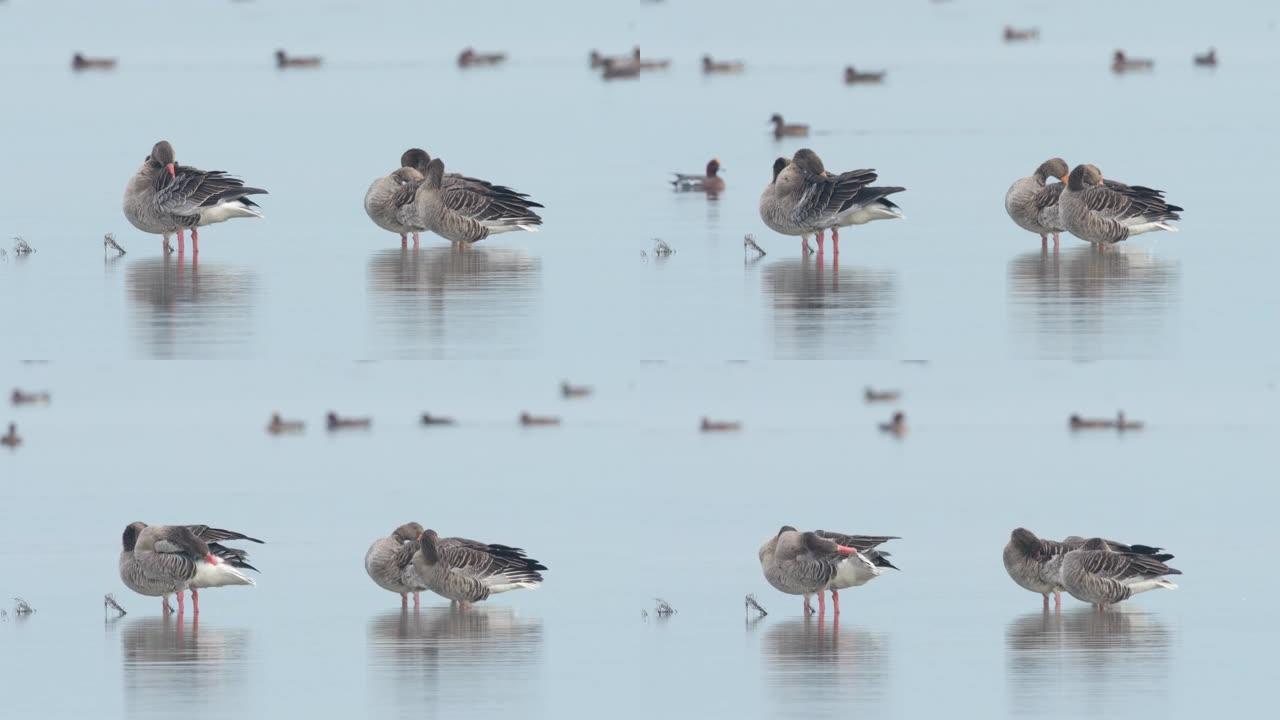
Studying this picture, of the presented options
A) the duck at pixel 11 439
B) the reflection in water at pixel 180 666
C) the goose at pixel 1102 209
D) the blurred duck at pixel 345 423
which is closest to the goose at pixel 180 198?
the reflection in water at pixel 180 666

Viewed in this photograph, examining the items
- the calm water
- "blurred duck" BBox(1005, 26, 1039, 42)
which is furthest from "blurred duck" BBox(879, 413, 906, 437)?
"blurred duck" BBox(1005, 26, 1039, 42)

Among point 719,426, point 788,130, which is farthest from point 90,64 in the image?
point 719,426

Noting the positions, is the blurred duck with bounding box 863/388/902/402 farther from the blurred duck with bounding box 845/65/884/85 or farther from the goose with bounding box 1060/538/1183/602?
the blurred duck with bounding box 845/65/884/85

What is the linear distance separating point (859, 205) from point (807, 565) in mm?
6325

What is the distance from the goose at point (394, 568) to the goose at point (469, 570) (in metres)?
0.08

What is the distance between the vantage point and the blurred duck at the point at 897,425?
99.4 feet

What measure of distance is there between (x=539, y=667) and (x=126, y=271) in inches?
376

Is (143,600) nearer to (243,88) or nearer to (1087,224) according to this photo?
(1087,224)

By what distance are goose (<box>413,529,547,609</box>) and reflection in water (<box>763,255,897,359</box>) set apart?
3.09 meters

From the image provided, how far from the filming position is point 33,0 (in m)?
118

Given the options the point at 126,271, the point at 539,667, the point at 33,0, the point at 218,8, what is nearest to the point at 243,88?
the point at 126,271

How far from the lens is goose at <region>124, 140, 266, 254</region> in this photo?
24219 mm

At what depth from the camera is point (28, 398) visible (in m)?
35.7

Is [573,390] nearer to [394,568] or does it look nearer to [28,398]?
[28,398]
